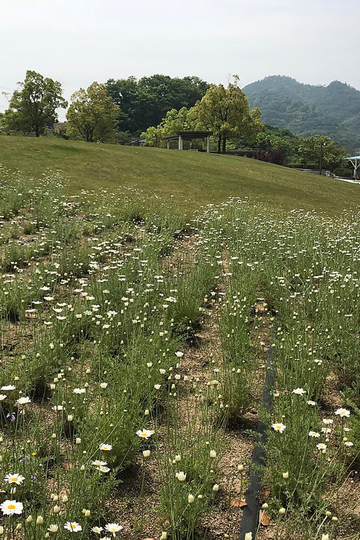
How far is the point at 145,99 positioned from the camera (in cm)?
7900

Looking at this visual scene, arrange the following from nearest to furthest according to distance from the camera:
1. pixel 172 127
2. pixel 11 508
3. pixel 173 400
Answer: pixel 11 508 < pixel 173 400 < pixel 172 127

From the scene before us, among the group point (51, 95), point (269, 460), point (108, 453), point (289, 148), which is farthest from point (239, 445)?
point (289, 148)

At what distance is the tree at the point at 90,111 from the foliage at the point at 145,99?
2271cm

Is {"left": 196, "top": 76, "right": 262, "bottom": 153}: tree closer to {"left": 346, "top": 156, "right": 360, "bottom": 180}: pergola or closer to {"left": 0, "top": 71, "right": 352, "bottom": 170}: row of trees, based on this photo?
{"left": 0, "top": 71, "right": 352, "bottom": 170}: row of trees

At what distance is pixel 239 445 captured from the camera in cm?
306

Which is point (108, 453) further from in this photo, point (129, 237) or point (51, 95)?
point (51, 95)

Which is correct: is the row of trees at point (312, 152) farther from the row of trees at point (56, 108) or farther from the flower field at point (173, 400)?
the flower field at point (173, 400)

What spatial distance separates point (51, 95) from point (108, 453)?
53.3 meters

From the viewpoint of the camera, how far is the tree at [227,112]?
44844 millimetres

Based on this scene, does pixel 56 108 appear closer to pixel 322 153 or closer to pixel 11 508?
pixel 322 153

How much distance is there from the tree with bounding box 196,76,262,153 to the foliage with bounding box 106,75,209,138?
31.4 metres

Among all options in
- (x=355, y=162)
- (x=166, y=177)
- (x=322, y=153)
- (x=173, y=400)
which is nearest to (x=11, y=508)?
(x=173, y=400)

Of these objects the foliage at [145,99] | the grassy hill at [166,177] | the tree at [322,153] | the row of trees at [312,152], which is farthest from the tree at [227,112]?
the foliage at [145,99]

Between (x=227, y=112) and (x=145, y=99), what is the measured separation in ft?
126
